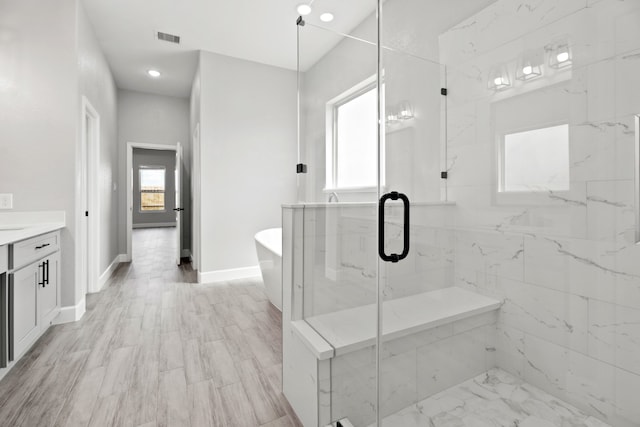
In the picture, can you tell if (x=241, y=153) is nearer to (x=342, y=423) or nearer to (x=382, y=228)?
(x=382, y=228)

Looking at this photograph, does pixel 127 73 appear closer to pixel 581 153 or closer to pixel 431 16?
pixel 431 16

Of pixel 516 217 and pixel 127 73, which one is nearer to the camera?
pixel 516 217

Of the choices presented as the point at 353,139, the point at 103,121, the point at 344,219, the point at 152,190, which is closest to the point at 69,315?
the point at 103,121

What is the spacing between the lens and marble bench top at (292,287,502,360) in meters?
1.00

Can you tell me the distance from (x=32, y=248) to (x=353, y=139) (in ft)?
7.54

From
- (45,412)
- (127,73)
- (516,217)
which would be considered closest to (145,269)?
(127,73)

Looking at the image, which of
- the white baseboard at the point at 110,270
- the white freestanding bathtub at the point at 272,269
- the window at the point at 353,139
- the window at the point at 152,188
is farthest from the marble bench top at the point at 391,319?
the window at the point at 152,188

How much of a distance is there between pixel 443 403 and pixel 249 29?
3866 mm

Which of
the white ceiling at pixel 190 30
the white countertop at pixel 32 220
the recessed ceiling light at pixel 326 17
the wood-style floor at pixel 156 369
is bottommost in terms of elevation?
the wood-style floor at pixel 156 369

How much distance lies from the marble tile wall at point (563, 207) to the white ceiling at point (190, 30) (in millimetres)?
1590

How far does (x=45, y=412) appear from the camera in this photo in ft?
5.13

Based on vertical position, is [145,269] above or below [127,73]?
below

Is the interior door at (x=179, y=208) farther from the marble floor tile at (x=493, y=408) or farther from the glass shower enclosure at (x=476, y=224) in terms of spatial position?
the marble floor tile at (x=493, y=408)

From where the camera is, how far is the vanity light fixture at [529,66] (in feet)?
2.57
